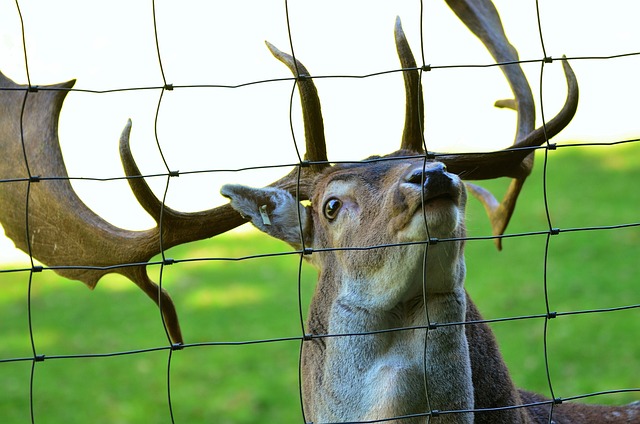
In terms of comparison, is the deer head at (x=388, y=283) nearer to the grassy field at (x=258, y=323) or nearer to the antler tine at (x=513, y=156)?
the antler tine at (x=513, y=156)

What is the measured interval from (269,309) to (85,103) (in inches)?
189

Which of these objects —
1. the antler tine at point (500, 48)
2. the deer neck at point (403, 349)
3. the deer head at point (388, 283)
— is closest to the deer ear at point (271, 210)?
the deer head at point (388, 283)

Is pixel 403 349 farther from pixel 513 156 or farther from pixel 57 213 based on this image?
pixel 57 213

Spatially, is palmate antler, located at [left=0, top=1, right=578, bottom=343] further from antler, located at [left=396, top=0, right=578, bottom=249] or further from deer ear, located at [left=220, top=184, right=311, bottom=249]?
deer ear, located at [left=220, top=184, right=311, bottom=249]

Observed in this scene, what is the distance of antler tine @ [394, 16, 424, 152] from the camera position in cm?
395

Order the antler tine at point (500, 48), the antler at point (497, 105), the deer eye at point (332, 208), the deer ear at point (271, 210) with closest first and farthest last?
the deer eye at point (332, 208)
the deer ear at point (271, 210)
the antler at point (497, 105)
the antler tine at point (500, 48)

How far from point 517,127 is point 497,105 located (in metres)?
0.22

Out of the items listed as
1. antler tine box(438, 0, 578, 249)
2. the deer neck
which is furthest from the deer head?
antler tine box(438, 0, 578, 249)

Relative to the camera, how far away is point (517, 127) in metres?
4.57

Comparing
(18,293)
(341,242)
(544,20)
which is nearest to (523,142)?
(341,242)

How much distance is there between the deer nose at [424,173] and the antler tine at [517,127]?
79 centimetres

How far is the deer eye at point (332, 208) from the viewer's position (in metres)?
3.87

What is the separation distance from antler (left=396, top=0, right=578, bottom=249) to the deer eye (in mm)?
468

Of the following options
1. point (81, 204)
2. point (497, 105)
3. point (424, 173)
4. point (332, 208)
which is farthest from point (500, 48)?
point (81, 204)
